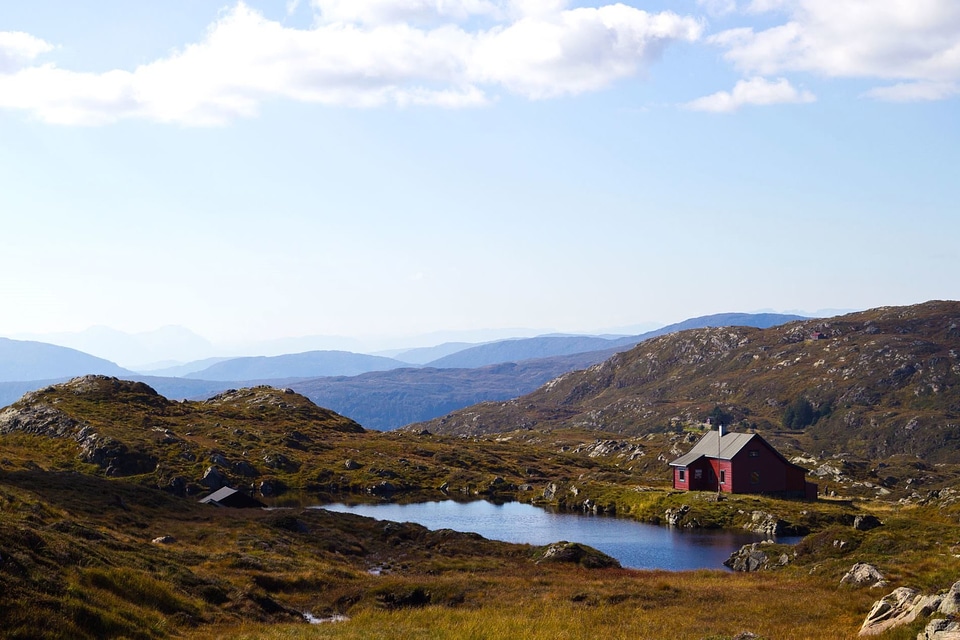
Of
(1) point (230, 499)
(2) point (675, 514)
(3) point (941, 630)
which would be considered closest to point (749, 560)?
(2) point (675, 514)

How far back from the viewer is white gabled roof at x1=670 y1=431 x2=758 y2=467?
391 ft

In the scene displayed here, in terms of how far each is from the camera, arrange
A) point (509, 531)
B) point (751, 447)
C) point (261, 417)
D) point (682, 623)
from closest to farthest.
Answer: point (682, 623) → point (509, 531) → point (751, 447) → point (261, 417)

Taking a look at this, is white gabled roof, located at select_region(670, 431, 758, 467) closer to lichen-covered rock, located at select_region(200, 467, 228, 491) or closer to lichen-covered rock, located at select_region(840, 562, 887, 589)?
lichen-covered rock, located at select_region(840, 562, 887, 589)

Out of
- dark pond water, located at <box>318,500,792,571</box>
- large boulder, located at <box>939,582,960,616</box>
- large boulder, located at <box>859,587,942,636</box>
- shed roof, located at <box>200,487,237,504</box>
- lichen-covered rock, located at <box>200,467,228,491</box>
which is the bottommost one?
dark pond water, located at <box>318,500,792,571</box>

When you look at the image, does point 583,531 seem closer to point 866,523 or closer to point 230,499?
point 866,523

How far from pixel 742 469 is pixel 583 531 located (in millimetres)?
31985

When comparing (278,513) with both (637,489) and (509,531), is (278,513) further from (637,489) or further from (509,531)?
(637,489)

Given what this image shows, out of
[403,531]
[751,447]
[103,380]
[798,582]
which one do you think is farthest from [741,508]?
[103,380]

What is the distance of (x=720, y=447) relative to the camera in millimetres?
122812

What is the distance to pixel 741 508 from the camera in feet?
345

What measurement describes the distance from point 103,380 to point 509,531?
397 feet

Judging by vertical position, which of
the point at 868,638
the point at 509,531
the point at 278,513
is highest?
the point at 868,638

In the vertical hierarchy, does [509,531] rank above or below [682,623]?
below

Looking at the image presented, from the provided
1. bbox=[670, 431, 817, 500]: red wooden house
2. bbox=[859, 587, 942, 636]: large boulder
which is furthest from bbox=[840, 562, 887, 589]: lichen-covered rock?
bbox=[670, 431, 817, 500]: red wooden house
